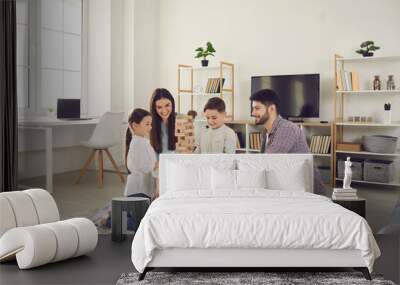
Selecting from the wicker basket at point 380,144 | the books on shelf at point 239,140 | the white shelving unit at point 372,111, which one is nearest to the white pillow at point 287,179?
the books on shelf at point 239,140

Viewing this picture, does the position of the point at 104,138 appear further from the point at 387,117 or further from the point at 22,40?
the point at 387,117

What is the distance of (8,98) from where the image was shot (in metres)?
5.92

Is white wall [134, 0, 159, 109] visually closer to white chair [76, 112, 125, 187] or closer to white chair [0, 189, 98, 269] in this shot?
white chair [76, 112, 125, 187]

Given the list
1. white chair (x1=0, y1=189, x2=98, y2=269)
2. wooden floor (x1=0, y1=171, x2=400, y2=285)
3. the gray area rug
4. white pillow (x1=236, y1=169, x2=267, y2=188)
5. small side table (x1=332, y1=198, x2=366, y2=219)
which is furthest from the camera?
small side table (x1=332, y1=198, x2=366, y2=219)

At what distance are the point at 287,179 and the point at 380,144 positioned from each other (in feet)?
5.06

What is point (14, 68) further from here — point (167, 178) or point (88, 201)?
point (167, 178)

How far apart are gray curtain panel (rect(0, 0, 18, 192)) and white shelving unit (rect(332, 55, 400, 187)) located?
3.46m

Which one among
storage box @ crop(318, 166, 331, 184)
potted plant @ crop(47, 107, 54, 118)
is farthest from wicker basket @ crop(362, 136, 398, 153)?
potted plant @ crop(47, 107, 54, 118)

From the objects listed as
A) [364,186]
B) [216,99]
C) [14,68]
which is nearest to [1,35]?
[14,68]

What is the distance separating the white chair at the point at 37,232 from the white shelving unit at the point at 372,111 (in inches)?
112

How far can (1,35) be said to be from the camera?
578 cm

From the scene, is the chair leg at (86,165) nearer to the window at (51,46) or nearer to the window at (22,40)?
the window at (51,46)

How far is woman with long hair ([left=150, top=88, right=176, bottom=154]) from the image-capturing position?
5498 mm

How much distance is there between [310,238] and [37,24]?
385 centimetres
